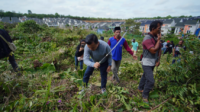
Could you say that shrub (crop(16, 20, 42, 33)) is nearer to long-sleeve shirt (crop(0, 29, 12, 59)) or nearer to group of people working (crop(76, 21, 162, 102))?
long-sleeve shirt (crop(0, 29, 12, 59))

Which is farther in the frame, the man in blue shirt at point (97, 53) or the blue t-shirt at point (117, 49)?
the blue t-shirt at point (117, 49)

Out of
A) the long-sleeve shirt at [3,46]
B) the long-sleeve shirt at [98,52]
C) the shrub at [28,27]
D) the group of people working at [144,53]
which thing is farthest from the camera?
the shrub at [28,27]

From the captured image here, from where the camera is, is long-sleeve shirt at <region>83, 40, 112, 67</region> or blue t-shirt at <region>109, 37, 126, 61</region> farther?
blue t-shirt at <region>109, 37, 126, 61</region>

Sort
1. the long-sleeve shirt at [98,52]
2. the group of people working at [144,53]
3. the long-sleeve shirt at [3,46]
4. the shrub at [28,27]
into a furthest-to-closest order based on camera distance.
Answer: the shrub at [28,27] → the long-sleeve shirt at [3,46] → the long-sleeve shirt at [98,52] → the group of people working at [144,53]

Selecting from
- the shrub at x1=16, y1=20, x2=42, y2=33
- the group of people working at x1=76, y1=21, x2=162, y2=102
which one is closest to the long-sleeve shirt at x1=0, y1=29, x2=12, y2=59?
the group of people working at x1=76, y1=21, x2=162, y2=102

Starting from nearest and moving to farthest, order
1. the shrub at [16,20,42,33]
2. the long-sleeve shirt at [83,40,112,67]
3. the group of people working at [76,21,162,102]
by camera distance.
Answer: the group of people working at [76,21,162,102] → the long-sleeve shirt at [83,40,112,67] → the shrub at [16,20,42,33]

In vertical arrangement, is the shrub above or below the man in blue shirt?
above

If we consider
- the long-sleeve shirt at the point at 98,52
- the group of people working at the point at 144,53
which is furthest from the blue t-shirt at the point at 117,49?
the long-sleeve shirt at the point at 98,52

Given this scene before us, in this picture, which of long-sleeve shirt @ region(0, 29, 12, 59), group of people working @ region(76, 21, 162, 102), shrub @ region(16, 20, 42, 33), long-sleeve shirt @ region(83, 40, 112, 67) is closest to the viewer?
group of people working @ region(76, 21, 162, 102)

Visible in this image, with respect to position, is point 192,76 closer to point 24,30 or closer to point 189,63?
point 189,63

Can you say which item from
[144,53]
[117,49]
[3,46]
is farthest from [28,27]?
[144,53]

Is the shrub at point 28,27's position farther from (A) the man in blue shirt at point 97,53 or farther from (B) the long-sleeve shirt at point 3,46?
(A) the man in blue shirt at point 97,53

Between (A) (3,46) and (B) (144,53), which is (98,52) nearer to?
(B) (144,53)

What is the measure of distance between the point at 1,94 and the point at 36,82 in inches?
26.6
